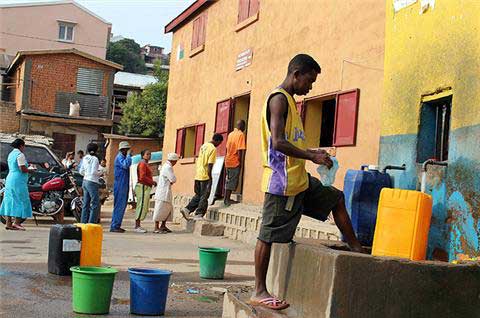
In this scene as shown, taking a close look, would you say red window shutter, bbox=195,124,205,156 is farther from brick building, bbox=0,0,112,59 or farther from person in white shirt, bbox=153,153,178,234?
brick building, bbox=0,0,112,59

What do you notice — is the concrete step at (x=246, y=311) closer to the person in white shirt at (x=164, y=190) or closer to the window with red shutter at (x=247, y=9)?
the person in white shirt at (x=164, y=190)

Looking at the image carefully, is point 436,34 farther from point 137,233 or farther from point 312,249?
point 137,233

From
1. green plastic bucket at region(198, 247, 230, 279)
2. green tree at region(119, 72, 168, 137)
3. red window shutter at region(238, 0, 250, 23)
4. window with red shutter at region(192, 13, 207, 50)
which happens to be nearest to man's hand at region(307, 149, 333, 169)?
green plastic bucket at region(198, 247, 230, 279)

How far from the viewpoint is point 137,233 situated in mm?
13117

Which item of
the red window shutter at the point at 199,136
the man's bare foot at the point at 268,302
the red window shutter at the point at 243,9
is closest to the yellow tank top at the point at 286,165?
the man's bare foot at the point at 268,302

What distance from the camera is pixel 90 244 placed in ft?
24.4

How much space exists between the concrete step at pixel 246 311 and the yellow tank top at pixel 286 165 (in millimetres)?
823

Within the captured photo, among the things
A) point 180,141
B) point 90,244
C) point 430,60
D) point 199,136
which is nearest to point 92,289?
point 90,244

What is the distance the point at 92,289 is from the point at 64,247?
6.54ft

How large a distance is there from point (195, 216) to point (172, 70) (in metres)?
7.35

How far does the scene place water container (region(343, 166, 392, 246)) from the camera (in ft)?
19.8

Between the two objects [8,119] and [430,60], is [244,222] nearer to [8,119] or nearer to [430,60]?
[430,60]

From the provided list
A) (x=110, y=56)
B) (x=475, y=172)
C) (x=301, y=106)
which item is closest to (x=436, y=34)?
(x=475, y=172)

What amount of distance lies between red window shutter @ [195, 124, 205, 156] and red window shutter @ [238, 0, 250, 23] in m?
3.07
